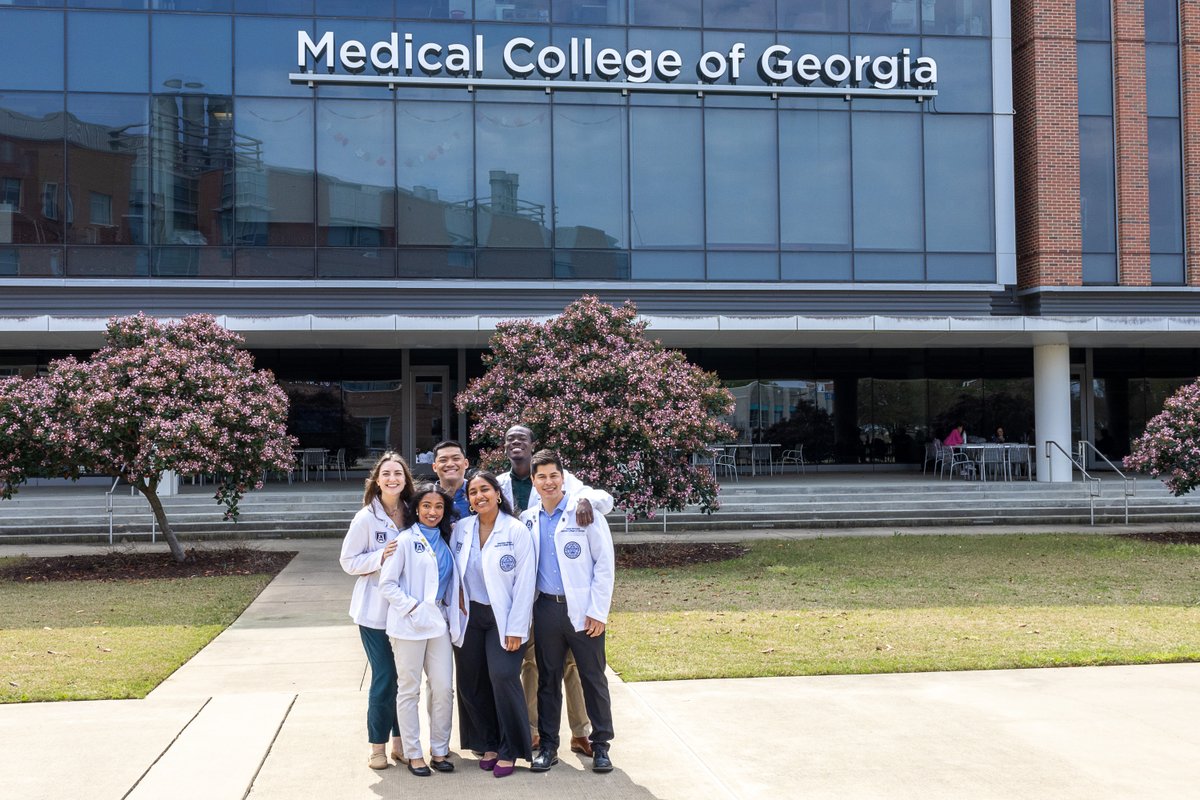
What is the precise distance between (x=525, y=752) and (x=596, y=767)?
15.1 inches

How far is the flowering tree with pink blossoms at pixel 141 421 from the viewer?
13375 mm

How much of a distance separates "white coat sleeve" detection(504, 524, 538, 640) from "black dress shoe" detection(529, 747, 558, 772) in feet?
2.12

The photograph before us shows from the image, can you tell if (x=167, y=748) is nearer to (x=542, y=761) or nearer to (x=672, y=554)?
(x=542, y=761)

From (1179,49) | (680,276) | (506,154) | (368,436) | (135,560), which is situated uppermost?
(1179,49)

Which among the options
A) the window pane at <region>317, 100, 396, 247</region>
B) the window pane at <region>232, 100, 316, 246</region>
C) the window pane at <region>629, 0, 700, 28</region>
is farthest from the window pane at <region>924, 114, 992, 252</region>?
the window pane at <region>232, 100, 316, 246</region>

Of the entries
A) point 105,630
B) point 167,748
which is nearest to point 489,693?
point 167,748

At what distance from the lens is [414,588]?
5496 mm

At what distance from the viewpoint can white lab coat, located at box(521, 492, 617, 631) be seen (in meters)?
5.53

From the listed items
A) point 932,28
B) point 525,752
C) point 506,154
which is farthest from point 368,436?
point 525,752

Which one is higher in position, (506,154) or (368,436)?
(506,154)

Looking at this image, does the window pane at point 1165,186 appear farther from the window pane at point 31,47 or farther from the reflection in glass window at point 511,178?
the window pane at point 31,47

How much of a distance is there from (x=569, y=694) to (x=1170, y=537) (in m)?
14.6

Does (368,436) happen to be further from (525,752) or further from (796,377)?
(525,752)

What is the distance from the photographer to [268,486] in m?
22.7
